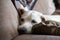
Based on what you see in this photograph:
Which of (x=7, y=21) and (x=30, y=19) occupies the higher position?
(x=7, y=21)

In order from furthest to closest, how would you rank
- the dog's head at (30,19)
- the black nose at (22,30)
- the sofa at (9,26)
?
the dog's head at (30,19) < the black nose at (22,30) < the sofa at (9,26)

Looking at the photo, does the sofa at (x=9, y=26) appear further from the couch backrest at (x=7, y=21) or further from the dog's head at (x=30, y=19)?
the dog's head at (x=30, y=19)

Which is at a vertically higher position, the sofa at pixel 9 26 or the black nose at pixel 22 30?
the sofa at pixel 9 26

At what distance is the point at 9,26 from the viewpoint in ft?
4.44

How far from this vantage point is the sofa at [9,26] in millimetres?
1274

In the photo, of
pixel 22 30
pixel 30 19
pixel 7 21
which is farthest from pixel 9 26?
pixel 30 19

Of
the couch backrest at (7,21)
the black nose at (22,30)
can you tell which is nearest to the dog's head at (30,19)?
the black nose at (22,30)

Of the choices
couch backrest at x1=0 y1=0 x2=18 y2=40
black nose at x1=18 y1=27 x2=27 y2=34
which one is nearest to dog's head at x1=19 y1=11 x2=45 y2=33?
black nose at x1=18 y1=27 x2=27 y2=34

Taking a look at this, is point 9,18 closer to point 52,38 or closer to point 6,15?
point 6,15

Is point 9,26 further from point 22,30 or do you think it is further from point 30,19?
point 30,19

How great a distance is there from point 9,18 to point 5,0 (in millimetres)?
196

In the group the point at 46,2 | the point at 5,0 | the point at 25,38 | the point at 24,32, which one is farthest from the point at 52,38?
the point at 46,2

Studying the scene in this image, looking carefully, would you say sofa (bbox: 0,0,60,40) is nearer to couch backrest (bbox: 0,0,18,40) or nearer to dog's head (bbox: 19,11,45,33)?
couch backrest (bbox: 0,0,18,40)

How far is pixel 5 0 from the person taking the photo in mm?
1456
